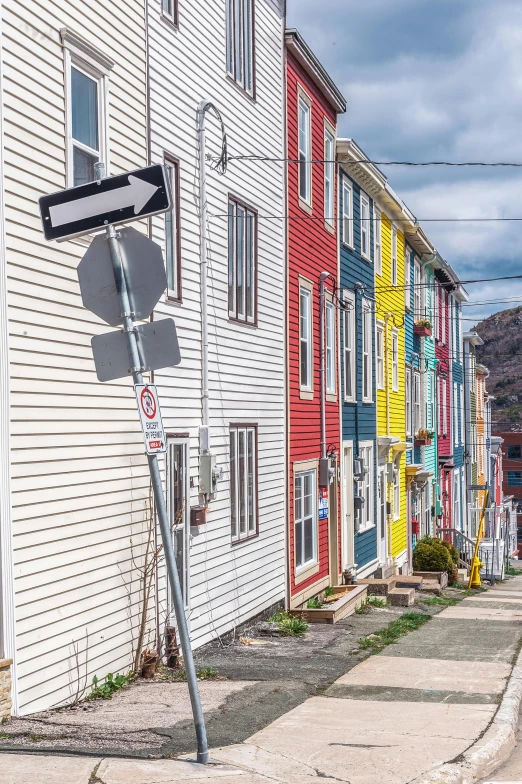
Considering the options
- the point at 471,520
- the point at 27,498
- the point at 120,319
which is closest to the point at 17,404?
the point at 27,498

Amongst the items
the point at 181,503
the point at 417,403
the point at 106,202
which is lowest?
the point at 181,503

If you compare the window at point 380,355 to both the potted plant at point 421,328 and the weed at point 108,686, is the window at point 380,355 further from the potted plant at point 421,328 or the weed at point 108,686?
the weed at point 108,686

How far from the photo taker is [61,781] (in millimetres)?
6172

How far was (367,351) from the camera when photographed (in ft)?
79.1

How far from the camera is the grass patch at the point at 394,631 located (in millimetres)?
13641

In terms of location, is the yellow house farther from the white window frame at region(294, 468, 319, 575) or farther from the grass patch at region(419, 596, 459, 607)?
the white window frame at region(294, 468, 319, 575)

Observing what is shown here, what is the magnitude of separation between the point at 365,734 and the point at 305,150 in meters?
13.1

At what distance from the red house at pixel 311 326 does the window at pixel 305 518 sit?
0.06 feet

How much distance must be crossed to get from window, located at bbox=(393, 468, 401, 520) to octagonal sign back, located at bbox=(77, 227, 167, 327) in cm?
2184

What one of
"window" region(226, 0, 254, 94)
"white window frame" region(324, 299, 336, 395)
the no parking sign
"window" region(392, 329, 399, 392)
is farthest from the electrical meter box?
"window" region(392, 329, 399, 392)

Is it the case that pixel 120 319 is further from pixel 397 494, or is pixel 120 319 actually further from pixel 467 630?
pixel 397 494

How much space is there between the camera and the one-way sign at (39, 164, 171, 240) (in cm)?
647

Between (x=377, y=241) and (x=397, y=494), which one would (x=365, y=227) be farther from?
(x=397, y=494)

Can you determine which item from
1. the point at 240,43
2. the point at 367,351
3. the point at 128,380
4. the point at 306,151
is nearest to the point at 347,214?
the point at 367,351
